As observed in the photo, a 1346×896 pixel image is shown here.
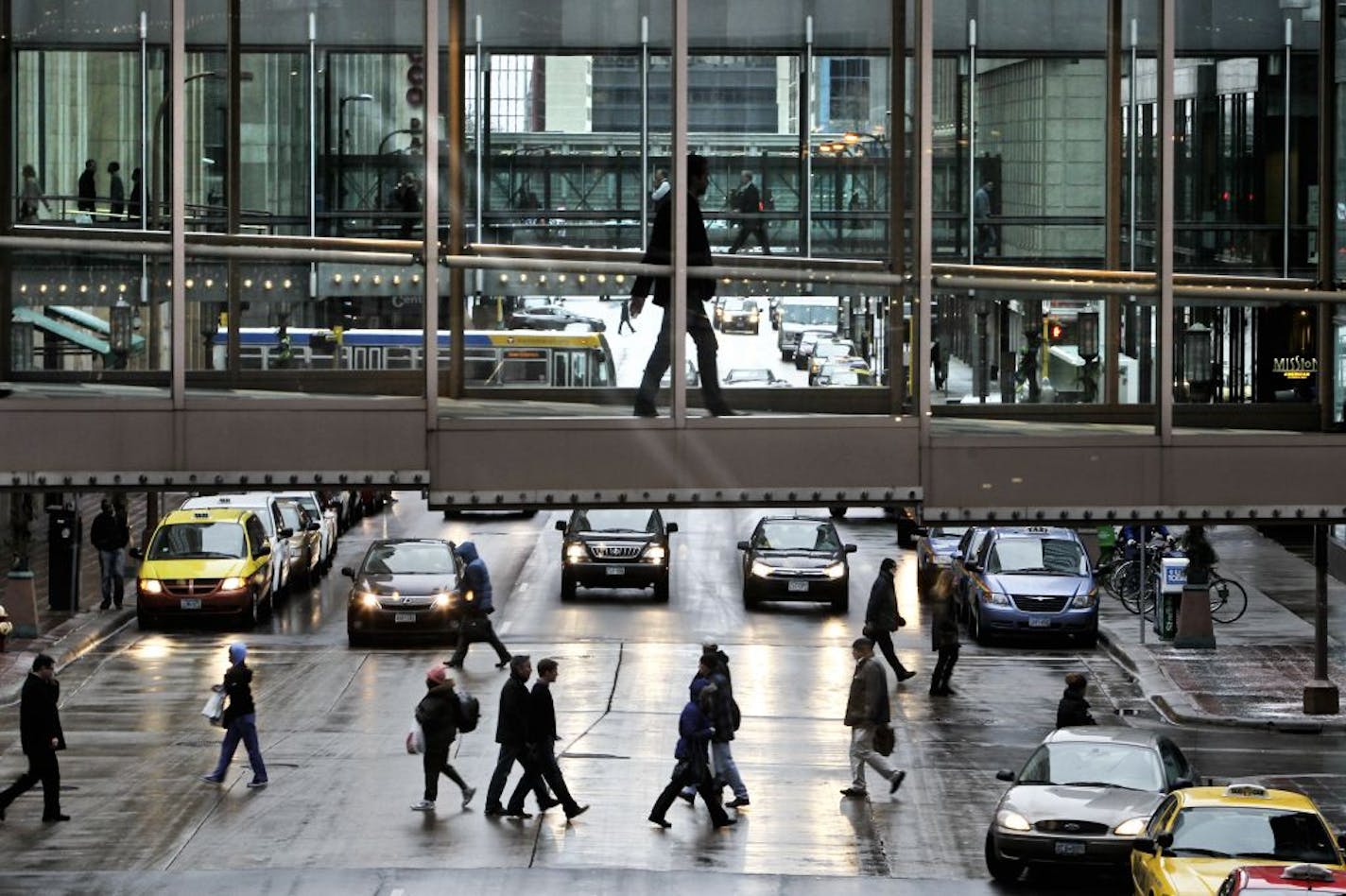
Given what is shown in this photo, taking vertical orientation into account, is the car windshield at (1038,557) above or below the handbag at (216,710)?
above

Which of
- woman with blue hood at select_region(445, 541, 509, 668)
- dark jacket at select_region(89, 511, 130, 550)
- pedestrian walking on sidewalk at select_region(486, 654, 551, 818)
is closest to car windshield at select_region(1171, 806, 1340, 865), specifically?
pedestrian walking on sidewalk at select_region(486, 654, 551, 818)

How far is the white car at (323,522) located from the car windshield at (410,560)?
592 cm

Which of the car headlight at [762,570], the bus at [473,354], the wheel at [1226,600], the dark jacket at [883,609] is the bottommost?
the wheel at [1226,600]

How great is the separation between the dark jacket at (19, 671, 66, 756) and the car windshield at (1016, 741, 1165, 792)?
815cm

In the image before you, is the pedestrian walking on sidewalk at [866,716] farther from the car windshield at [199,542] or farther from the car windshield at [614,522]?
the car windshield at [614,522]

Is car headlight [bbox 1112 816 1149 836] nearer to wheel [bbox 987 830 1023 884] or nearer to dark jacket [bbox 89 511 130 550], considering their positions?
wheel [bbox 987 830 1023 884]

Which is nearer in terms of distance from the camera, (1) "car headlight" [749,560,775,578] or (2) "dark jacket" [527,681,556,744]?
(2) "dark jacket" [527,681,556,744]

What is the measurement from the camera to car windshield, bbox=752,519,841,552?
126 feet

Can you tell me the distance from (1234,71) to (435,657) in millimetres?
17816

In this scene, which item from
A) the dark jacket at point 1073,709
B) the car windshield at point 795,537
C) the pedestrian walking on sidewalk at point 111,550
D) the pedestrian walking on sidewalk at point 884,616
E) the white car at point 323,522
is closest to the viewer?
the dark jacket at point 1073,709

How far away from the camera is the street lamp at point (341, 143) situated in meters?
15.8

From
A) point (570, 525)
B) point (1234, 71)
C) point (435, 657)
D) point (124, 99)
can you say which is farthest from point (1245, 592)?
point (124, 99)

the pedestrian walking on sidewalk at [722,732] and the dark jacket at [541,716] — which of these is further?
the pedestrian walking on sidewalk at [722,732]

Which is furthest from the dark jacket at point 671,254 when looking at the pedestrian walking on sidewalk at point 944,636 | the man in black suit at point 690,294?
the pedestrian walking on sidewalk at point 944,636
